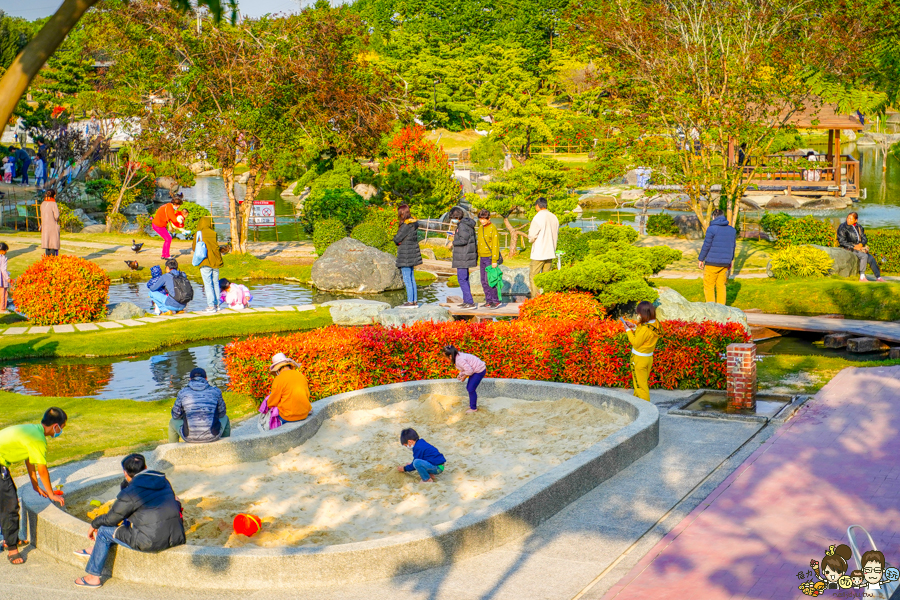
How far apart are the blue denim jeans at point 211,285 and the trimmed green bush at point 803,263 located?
1222cm

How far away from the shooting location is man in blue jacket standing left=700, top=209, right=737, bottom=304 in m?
16.0

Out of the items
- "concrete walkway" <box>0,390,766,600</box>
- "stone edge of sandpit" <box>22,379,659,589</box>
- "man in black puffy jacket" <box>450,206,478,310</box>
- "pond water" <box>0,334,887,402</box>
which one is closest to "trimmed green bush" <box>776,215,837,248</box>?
"pond water" <box>0,334,887,402</box>

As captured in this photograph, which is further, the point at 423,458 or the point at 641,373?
the point at 641,373

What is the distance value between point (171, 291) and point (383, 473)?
10542mm

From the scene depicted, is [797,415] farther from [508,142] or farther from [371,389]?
[508,142]

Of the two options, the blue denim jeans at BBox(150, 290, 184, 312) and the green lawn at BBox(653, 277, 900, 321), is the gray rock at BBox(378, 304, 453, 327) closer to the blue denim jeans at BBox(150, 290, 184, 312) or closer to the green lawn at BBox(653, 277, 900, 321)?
the blue denim jeans at BBox(150, 290, 184, 312)

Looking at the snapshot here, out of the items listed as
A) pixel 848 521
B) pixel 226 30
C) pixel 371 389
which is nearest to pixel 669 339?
pixel 371 389

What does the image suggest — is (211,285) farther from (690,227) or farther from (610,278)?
(690,227)

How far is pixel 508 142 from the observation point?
2812cm

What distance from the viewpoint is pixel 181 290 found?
1802 cm

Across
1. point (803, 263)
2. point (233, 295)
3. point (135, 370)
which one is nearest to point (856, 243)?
point (803, 263)

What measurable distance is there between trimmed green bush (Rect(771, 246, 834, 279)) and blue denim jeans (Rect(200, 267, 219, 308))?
12222 mm

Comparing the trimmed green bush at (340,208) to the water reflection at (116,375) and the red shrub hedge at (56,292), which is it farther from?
the water reflection at (116,375)

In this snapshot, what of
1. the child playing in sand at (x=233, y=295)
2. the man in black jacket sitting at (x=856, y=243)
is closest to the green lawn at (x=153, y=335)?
the child playing in sand at (x=233, y=295)
